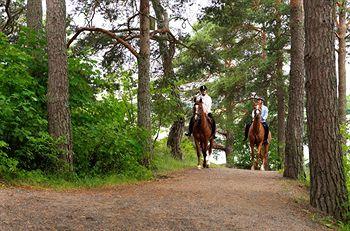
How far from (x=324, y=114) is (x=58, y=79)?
5356 millimetres

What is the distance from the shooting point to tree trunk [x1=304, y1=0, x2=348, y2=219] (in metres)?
7.38

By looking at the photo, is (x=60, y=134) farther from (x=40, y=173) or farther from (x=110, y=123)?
(x=110, y=123)

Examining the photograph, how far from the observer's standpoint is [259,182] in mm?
10898

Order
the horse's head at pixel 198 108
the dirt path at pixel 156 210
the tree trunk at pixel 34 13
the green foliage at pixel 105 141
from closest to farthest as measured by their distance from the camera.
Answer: the dirt path at pixel 156 210 → the green foliage at pixel 105 141 → the tree trunk at pixel 34 13 → the horse's head at pixel 198 108

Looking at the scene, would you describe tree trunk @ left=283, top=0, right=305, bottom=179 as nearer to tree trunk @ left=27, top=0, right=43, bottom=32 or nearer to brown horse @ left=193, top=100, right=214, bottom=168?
brown horse @ left=193, top=100, right=214, bottom=168

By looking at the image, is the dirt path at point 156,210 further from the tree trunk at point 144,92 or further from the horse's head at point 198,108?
the horse's head at point 198,108

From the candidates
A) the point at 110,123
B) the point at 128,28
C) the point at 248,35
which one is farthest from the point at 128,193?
the point at 248,35

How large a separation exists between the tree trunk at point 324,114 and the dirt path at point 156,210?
0.55m

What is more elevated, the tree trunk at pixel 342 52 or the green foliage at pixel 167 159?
the tree trunk at pixel 342 52

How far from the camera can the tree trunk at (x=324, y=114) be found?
291 inches

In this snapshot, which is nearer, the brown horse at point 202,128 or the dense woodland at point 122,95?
the dense woodland at point 122,95

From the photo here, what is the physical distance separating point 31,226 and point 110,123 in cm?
590

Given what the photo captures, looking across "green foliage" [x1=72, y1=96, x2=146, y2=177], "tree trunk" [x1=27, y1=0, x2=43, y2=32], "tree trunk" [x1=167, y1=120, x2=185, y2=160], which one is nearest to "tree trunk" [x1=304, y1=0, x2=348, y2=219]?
"green foliage" [x1=72, y1=96, x2=146, y2=177]

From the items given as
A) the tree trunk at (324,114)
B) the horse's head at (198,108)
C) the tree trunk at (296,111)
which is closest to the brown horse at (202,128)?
the horse's head at (198,108)
